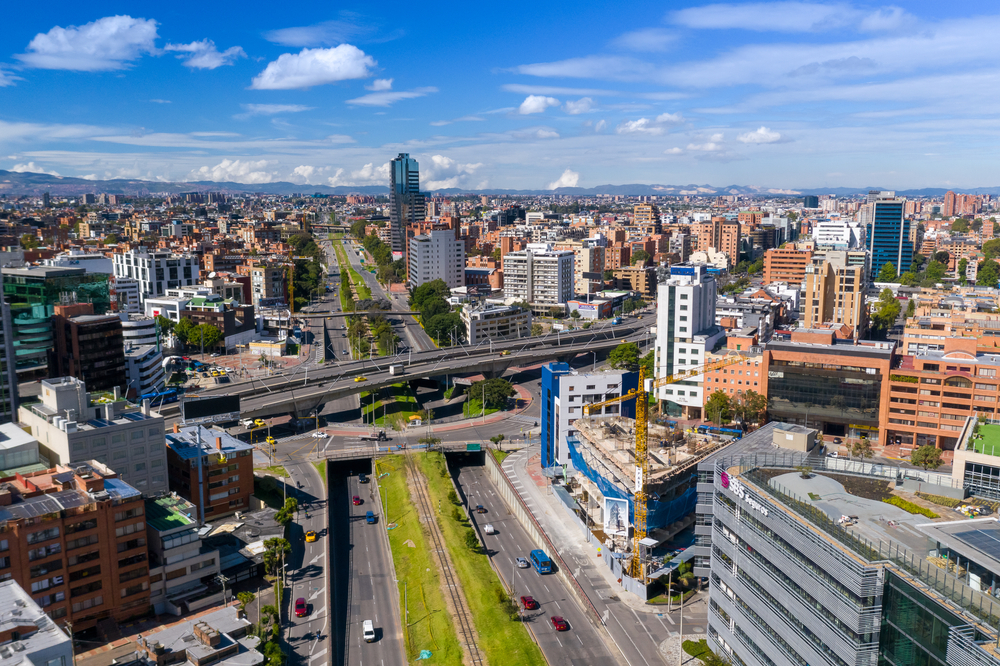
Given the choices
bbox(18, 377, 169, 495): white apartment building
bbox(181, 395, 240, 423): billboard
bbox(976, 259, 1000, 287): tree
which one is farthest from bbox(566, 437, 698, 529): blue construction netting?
bbox(976, 259, 1000, 287): tree

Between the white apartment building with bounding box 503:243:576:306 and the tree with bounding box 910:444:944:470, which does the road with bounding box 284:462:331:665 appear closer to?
the tree with bounding box 910:444:944:470

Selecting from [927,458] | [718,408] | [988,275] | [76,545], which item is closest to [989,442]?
[927,458]

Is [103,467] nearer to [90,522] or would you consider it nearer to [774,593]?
[90,522]

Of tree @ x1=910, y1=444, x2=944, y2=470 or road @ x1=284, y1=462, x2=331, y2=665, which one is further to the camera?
tree @ x1=910, y1=444, x2=944, y2=470

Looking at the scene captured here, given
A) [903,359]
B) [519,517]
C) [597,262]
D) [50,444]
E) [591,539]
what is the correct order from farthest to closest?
1. [597,262]
2. [903,359]
3. [519,517]
4. [591,539]
5. [50,444]

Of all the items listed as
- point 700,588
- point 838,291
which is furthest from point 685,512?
point 838,291
